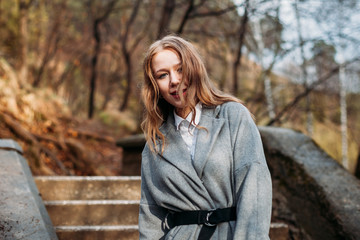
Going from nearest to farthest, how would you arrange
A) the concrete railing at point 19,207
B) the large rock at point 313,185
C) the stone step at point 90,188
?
the concrete railing at point 19,207 < the large rock at point 313,185 < the stone step at point 90,188

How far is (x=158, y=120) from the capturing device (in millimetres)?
2307

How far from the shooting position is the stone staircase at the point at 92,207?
10.6 ft

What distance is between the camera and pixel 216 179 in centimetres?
193

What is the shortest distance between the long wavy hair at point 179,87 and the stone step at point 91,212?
1679 mm

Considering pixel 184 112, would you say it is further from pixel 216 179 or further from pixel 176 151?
pixel 216 179

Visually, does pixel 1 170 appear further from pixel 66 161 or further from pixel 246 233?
pixel 66 161

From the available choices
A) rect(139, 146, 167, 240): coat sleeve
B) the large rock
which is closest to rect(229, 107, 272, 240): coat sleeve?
rect(139, 146, 167, 240): coat sleeve

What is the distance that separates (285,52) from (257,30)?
15.5 ft

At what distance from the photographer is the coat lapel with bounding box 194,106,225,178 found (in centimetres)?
195

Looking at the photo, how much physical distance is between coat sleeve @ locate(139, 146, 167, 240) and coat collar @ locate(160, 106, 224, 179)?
21cm

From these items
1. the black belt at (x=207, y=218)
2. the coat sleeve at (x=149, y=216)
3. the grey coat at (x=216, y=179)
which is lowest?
the coat sleeve at (x=149, y=216)

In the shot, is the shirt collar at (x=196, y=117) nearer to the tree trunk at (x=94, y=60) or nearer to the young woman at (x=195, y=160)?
the young woman at (x=195, y=160)

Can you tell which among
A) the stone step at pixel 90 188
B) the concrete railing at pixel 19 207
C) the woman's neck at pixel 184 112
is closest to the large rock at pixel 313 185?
the woman's neck at pixel 184 112

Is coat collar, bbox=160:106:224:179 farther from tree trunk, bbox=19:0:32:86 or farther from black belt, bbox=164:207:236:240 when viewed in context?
tree trunk, bbox=19:0:32:86
